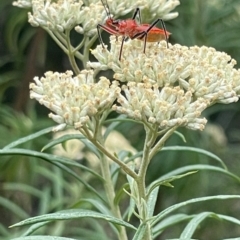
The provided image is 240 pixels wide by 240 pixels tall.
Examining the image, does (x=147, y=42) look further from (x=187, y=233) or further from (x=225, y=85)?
(x=187, y=233)

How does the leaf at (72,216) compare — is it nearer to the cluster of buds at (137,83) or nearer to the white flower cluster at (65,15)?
the cluster of buds at (137,83)

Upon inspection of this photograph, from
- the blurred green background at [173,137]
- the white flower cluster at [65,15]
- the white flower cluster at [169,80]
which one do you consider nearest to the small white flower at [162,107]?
the white flower cluster at [169,80]

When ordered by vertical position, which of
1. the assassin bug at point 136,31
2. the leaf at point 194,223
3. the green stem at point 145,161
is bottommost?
the leaf at point 194,223

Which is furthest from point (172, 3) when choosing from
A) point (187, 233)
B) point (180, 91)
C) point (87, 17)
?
point (187, 233)

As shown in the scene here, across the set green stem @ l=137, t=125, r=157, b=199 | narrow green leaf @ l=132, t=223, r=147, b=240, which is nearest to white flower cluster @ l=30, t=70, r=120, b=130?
green stem @ l=137, t=125, r=157, b=199

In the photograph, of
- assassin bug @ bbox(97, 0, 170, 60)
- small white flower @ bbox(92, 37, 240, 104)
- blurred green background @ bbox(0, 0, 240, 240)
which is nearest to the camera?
small white flower @ bbox(92, 37, 240, 104)

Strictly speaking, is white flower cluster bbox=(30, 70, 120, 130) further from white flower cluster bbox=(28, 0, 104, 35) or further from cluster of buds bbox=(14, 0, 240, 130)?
white flower cluster bbox=(28, 0, 104, 35)
